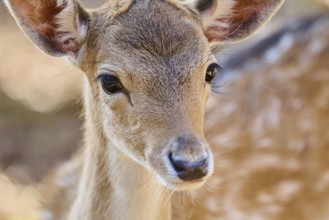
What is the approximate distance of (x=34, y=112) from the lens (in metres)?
6.78

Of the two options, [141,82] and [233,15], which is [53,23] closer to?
[141,82]

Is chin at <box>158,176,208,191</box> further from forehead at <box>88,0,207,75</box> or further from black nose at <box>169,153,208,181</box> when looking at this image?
forehead at <box>88,0,207,75</box>

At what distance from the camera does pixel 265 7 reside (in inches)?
145

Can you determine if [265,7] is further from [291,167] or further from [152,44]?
[291,167]

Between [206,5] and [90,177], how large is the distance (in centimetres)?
72

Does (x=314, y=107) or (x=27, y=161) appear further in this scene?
(x=27, y=161)

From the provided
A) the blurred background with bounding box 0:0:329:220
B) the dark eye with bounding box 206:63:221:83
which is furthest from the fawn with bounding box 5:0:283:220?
the blurred background with bounding box 0:0:329:220

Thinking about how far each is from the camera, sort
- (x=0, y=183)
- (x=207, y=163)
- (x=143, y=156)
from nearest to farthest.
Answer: (x=207, y=163), (x=143, y=156), (x=0, y=183)

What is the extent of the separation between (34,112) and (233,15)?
3.29m

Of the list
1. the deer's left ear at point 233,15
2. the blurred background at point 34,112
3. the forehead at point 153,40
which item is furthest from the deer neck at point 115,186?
the blurred background at point 34,112

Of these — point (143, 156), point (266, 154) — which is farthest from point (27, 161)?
point (143, 156)

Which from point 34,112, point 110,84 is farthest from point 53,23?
point 34,112

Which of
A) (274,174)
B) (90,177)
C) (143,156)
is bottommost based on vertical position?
(274,174)

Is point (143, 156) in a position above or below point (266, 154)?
above
